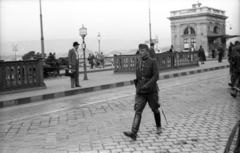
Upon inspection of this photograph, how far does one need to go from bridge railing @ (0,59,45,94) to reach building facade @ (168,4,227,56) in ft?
163

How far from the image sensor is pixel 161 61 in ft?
70.7

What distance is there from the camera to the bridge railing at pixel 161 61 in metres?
20.9

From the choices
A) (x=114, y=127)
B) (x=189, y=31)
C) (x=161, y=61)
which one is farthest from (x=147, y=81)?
(x=189, y=31)

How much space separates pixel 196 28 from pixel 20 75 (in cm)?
5296

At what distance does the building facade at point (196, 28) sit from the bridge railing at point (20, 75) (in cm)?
4958

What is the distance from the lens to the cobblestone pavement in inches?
203

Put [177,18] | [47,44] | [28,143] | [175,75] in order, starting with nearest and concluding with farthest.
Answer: [28,143] → [175,75] → [177,18] → [47,44]

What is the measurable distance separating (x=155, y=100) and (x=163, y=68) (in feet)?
53.3

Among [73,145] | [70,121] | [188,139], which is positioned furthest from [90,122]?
[188,139]

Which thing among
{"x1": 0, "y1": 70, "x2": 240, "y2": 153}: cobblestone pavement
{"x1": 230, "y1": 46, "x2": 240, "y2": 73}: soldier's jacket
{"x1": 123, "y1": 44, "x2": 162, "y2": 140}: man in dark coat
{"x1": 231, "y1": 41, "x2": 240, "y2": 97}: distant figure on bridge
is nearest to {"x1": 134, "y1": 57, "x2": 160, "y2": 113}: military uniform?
{"x1": 123, "y1": 44, "x2": 162, "y2": 140}: man in dark coat

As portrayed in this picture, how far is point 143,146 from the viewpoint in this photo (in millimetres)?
5152

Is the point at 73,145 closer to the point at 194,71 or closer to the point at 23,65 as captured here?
the point at 23,65

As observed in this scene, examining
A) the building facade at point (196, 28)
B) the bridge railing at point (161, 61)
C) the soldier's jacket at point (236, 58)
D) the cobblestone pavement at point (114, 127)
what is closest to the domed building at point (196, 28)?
the building facade at point (196, 28)

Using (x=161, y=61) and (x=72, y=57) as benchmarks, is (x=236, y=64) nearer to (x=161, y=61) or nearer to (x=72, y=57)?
(x=72, y=57)
